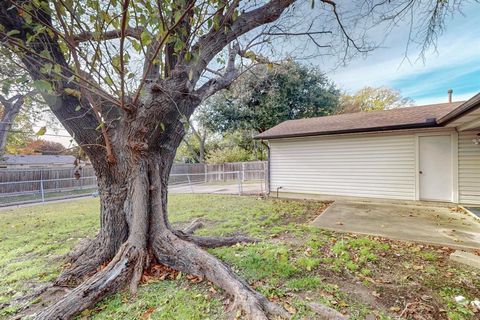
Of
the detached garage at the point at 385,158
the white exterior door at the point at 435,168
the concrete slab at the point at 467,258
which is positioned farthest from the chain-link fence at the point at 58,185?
the concrete slab at the point at 467,258

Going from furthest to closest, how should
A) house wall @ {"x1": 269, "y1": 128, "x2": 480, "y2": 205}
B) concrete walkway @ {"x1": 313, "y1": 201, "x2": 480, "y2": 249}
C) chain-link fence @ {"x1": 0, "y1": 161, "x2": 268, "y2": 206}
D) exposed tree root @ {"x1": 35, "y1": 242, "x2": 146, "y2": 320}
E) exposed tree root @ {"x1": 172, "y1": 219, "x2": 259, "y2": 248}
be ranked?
chain-link fence @ {"x1": 0, "y1": 161, "x2": 268, "y2": 206}
house wall @ {"x1": 269, "y1": 128, "x2": 480, "y2": 205}
concrete walkway @ {"x1": 313, "y1": 201, "x2": 480, "y2": 249}
exposed tree root @ {"x1": 172, "y1": 219, "x2": 259, "y2": 248}
exposed tree root @ {"x1": 35, "y1": 242, "x2": 146, "y2": 320}

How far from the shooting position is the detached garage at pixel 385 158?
19.8 ft

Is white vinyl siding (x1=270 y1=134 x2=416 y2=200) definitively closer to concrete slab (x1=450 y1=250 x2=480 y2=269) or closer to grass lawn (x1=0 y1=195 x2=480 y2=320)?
grass lawn (x1=0 y1=195 x2=480 y2=320)

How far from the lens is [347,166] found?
7527 millimetres

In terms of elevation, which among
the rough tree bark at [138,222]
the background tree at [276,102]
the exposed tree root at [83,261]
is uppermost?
the background tree at [276,102]

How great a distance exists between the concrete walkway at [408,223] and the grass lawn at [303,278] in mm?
403

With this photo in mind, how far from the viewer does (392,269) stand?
284 cm

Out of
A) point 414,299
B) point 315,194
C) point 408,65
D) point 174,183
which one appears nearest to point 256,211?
point 315,194

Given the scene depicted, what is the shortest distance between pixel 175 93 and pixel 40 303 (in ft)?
8.69

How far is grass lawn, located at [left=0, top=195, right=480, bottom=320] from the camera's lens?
2.10 meters

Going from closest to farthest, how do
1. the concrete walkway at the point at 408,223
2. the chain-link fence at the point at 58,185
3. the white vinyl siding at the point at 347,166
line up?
the concrete walkway at the point at 408,223, the white vinyl siding at the point at 347,166, the chain-link fence at the point at 58,185

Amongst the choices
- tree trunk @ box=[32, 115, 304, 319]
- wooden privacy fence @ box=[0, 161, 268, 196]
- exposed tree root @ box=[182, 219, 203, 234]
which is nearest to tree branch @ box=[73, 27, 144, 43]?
tree trunk @ box=[32, 115, 304, 319]

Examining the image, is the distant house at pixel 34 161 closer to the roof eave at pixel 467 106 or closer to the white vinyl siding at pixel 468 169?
the roof eave at pixel 467 106

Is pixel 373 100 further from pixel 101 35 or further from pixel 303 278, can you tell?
pixel 101 35
